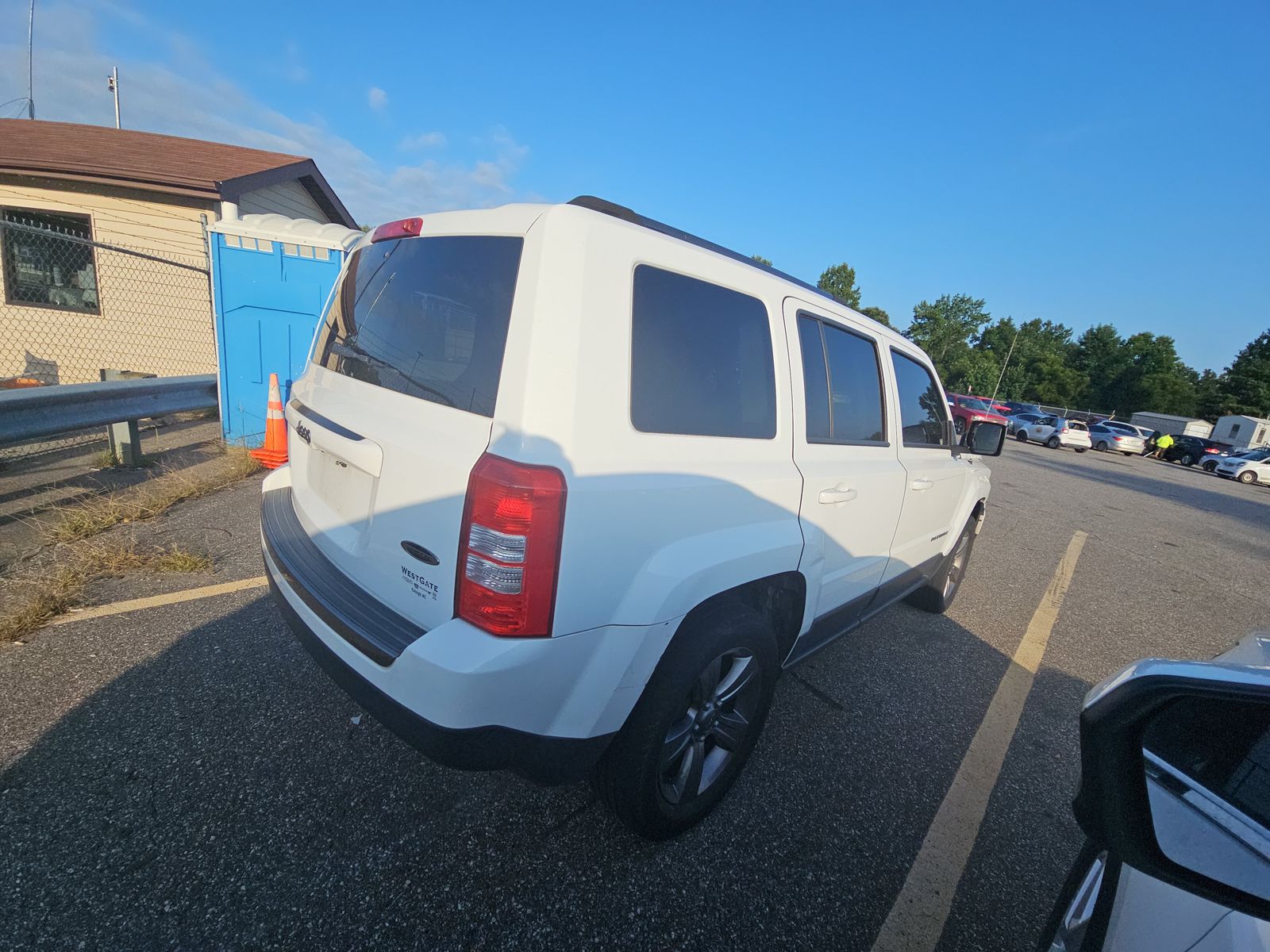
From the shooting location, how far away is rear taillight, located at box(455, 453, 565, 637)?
137cm

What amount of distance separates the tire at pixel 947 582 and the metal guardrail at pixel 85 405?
6.32 m

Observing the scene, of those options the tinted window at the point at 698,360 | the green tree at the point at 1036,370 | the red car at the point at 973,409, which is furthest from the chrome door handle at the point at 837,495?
the green tree at the point at 1036,370

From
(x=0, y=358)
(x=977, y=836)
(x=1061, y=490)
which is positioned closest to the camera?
(x=977, y=836)

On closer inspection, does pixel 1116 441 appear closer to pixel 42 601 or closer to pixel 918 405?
pixel 918 405

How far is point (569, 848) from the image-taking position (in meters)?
1.87

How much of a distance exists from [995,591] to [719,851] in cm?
419

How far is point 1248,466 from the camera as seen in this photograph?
74.4 feet

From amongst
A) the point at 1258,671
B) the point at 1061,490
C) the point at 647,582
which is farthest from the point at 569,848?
the point at 1061,490

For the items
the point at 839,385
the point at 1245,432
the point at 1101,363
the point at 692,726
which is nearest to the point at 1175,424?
the point at 1245,432

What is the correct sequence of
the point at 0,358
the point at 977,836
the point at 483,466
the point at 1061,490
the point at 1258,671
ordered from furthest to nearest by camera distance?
the point at 1061,490 → the point at 0,358 → the point at 977,836 → the point at 483,466 → the point at 1258,671

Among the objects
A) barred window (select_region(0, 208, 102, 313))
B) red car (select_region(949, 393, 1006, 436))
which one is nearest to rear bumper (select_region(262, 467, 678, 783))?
barred window (select_region(0, 208, 102, 313))

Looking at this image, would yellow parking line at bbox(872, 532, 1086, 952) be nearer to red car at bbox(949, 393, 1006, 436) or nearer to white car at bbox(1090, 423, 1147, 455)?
red car at bbox(949, 393, 1006, 436)

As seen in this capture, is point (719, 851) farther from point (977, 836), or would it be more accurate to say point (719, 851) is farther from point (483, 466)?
point (483, 466)

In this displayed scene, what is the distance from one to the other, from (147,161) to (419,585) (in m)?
12.2
